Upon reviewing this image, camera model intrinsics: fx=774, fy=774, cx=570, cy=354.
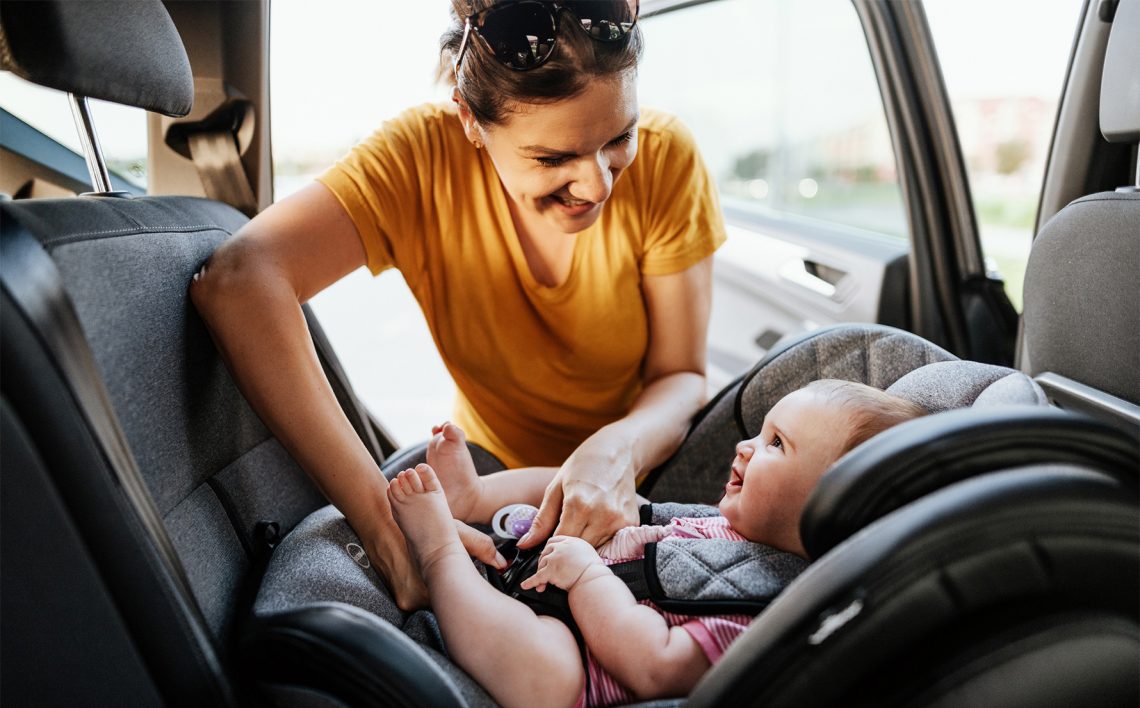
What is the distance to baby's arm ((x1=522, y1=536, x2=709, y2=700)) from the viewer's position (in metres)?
0.93

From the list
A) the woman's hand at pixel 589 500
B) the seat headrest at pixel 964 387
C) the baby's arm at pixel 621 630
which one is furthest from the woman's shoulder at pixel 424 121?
the seat headrest at pixel 964 387

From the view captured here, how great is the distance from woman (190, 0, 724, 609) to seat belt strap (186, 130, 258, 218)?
1.54ft

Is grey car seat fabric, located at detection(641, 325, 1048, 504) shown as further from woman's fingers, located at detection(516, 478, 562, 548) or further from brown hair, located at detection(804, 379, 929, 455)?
woman's fingers, located at detection(516, 478, 562, 548)

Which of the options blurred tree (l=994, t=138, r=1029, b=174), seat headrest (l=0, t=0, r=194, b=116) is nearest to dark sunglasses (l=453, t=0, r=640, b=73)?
seat headrest (l=0, t=0, r=194, b=116)

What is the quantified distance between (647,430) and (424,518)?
48 centimetres

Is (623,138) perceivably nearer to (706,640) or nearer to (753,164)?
(706,640)

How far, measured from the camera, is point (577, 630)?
1036 mm

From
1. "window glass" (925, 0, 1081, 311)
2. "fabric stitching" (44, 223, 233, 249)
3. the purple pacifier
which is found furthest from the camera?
"window glass" (925, 0, 1081, 311)

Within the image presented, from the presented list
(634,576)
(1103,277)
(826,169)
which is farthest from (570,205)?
(826,169)

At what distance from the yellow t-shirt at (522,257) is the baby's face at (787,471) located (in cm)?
44

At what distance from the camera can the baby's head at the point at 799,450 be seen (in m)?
1.08

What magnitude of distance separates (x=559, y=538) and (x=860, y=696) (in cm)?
49

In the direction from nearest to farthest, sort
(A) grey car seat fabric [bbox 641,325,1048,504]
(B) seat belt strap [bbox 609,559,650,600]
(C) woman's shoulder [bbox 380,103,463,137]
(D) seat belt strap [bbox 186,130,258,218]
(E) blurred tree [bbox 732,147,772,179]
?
(B) seat belt strap [bbox 609,559,650,600] < (A) grey car seat fabric [bbox 641,325,1048,504] < (C) woman's shoulder [bbox 380,103,463,137] < (D) seat belt strap [bbox 186,130,258,218] < (E) blurred tree [bbox 732,147,772,179]

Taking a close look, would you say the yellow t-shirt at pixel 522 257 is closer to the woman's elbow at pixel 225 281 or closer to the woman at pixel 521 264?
the woman at pixel 521 264
